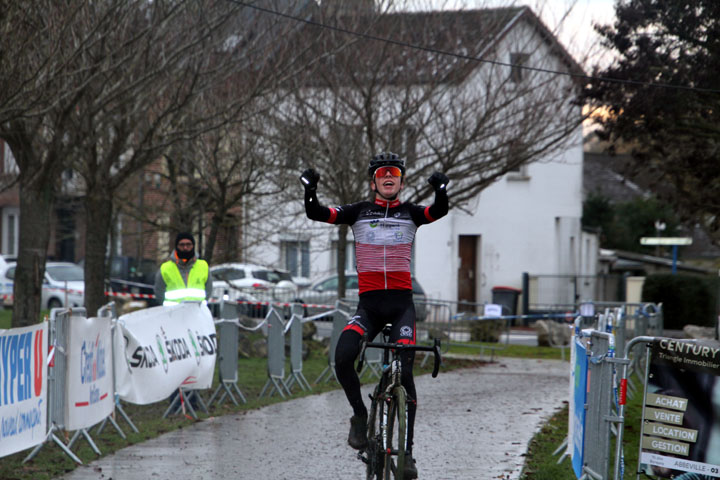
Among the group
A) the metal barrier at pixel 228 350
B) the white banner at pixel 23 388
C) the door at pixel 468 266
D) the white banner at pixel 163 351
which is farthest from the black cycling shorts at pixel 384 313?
the door at pixel 468 266

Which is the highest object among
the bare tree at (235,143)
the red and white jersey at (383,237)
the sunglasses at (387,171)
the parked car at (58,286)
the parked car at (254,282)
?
the bare tree at (235,143)

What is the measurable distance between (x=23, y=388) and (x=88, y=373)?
114 cm

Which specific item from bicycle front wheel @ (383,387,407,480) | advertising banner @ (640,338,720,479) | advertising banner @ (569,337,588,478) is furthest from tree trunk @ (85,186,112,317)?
advertising banner @ (640,338,720,479)

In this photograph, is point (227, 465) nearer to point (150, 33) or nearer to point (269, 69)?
point (150, 33)

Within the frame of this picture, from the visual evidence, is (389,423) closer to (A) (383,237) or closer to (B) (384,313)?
(B) (384,313)

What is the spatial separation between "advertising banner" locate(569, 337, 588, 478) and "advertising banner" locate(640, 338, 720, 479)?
70cm

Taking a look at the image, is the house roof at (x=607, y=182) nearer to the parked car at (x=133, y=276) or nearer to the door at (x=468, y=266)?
the door at (x=468, y=266)

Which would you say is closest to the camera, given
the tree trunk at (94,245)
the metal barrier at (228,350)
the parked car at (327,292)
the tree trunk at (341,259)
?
the metal barrier at (228,350)

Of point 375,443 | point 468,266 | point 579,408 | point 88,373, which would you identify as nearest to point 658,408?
point 579,408

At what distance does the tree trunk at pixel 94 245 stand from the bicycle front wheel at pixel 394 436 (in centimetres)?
909

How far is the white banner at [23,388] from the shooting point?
7711 millimetres

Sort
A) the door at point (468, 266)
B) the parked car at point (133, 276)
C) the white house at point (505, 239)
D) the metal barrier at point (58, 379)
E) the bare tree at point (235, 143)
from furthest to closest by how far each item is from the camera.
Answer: the door at point (468, 266) → the white house at point (505, 239) → the parked car at point (133, 276) → the bare tree at point (235, 143) → the metal barrier at point (58, 379)

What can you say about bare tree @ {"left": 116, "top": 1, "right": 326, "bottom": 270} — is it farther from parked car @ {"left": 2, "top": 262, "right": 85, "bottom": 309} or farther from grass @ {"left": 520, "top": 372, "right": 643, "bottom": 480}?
parked car @ {"left": 2, "top": 262, "right": 85, "bottom": 309}

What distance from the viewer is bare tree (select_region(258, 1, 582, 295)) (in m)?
16.8
